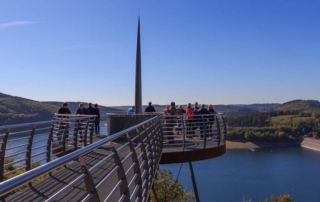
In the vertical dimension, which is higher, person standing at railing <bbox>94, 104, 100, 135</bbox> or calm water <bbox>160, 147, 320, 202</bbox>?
person standing at railing <bbox>94, 104, 100, 135</bbox>

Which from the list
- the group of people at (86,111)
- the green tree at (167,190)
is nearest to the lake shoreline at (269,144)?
the green tree at (167,190)

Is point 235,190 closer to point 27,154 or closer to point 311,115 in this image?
point 27,154

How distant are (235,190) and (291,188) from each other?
970 cm

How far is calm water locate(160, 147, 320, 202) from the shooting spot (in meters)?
51.4

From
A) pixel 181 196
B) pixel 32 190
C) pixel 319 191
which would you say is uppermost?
pixel 32 190

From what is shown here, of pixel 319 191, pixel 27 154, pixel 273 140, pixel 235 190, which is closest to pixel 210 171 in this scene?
pixel 235 190

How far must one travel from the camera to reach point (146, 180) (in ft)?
15.4

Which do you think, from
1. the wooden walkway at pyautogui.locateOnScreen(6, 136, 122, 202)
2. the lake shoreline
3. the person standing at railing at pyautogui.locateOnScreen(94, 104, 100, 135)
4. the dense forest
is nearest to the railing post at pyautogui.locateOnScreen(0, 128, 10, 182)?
the wooden walkway at pyautogui.locateOnScreen(6, 136, 122, 202)

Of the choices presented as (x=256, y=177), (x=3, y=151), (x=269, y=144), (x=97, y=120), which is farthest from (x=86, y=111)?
(x=269, y=144)

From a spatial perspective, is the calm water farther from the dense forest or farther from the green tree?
the green tree

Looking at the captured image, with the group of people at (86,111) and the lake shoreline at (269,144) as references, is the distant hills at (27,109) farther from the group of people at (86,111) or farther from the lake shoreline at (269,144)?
the lake shoreline at (269,144)

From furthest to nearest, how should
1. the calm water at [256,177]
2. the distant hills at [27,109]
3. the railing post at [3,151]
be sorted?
the calm water at [256,177], the distant hills at [27,109], the railing post at [3,151]

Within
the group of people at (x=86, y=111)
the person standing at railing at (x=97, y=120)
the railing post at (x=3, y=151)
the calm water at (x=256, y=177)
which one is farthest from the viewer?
the calm water at (x=256, y=177)

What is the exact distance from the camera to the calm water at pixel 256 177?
5141 cm
